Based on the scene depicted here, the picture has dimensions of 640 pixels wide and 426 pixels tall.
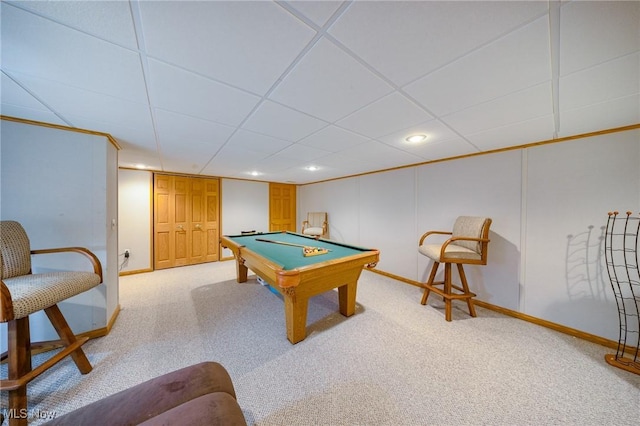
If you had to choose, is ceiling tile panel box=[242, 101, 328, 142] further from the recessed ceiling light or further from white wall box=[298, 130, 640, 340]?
white wall box=[298, 130, 640, 340]

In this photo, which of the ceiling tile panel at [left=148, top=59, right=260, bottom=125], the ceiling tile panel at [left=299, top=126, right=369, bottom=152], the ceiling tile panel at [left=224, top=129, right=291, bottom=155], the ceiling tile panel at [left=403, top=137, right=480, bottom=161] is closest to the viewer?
the ceiling tile panel at [left=148, top=59, right=260, bottom=125]

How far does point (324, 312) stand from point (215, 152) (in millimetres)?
2673

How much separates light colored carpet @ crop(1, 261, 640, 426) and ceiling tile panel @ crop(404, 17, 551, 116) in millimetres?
2159

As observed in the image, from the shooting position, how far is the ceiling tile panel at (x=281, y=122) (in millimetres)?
1604

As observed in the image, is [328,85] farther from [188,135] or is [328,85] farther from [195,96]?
[188,135]

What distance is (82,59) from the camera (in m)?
1.04

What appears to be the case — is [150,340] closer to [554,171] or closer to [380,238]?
[380,238]

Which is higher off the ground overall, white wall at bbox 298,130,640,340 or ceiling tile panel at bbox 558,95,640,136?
ceiling tile panel at bbox 558,95,640,136

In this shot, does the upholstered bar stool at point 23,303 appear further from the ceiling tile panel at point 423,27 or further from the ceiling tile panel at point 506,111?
the ceiling tile panel at point 506,111

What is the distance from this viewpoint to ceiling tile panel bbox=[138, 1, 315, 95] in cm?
79

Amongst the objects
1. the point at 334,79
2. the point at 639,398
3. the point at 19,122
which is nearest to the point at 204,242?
the point at 19,122

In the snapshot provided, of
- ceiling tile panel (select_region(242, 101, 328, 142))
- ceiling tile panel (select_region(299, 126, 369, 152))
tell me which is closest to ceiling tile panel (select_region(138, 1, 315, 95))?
ceiling tile panel (select_region(242, 101, 328, 142))

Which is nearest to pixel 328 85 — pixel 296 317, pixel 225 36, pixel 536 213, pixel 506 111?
pixel 225 36

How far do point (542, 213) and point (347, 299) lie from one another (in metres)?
2.54
